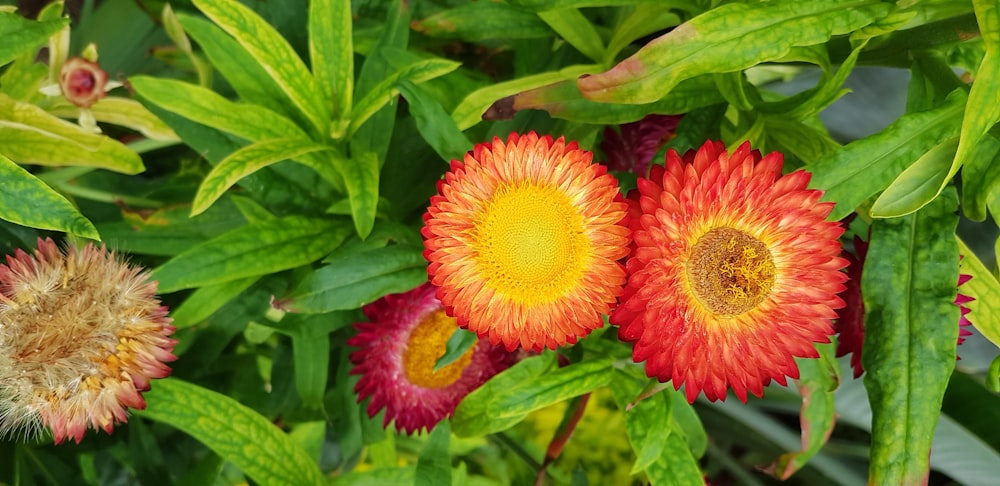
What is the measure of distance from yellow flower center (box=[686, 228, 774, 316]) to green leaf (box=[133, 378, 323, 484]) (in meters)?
0.43

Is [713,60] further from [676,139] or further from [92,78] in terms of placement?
[92,78]

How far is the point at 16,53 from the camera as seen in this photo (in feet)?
2.02

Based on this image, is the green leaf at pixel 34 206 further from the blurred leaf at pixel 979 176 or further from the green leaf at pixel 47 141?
the blurred leaf at pixel 979 176

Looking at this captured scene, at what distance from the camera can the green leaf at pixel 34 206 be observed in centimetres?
55

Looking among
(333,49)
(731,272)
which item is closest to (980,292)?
(731,272)

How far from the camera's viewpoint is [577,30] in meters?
0.78

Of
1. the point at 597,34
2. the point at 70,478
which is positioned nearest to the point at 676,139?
the point at 597,34

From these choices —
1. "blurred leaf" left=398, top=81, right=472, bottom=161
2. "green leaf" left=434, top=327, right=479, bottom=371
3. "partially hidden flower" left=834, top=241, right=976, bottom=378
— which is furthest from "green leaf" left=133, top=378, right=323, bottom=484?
"partially hidden flower" left=834, top=241, right=976, bottom=378

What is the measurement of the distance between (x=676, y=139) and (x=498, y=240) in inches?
8.2

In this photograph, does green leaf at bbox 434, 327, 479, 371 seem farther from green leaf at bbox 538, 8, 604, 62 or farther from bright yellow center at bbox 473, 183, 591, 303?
green leaf at bbox 538, 8, 604, 62

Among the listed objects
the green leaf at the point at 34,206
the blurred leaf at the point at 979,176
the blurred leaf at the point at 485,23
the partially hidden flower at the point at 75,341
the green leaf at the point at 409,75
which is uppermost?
the blurred leaf at the point at 485,23

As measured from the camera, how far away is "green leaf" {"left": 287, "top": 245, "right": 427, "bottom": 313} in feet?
2.14

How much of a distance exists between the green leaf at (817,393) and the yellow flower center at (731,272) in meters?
0.16

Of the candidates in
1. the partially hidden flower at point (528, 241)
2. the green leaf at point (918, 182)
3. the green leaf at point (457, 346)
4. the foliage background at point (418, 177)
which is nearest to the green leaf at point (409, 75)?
the foliage background at point (418, 177)
